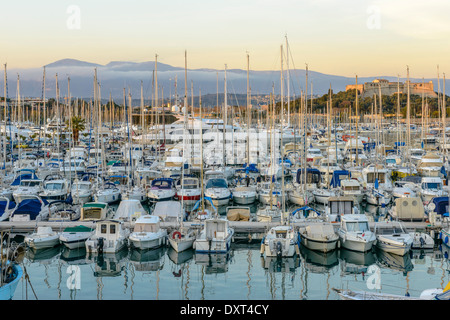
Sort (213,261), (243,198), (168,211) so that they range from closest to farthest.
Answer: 1. (213,261)
2. (168,211)
3. (243,198)

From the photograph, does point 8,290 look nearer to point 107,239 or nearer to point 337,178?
point 107,239

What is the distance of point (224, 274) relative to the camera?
62.5 ft

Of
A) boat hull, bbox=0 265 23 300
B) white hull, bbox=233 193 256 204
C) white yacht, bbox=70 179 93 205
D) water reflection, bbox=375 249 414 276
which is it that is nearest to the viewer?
boat hull, bbox=0 265 23 300

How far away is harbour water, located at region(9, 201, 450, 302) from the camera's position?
17.1 m

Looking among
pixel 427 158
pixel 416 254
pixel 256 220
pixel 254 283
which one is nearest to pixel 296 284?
pixel 254 283

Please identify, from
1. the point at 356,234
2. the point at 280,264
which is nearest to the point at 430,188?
the point at 356,234

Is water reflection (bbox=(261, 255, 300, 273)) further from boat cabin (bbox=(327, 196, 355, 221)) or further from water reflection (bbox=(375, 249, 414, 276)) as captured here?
boat cabin (bbox=(327, 196, 355, 221))

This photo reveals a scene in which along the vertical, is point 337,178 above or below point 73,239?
above

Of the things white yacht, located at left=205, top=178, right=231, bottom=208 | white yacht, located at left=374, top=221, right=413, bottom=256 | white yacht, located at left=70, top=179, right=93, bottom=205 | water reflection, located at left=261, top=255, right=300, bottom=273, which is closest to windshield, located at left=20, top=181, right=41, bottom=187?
white yacht, located at left=70, top=179, right=93, bottom=205

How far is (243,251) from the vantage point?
21.7 metres

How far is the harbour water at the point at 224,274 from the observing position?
673 inches

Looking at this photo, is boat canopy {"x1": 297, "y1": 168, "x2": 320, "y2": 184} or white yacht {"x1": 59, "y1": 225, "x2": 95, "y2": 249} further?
boat canopy {"x1": 297, "y1": 168, "x2": 320, "y2": 184}
